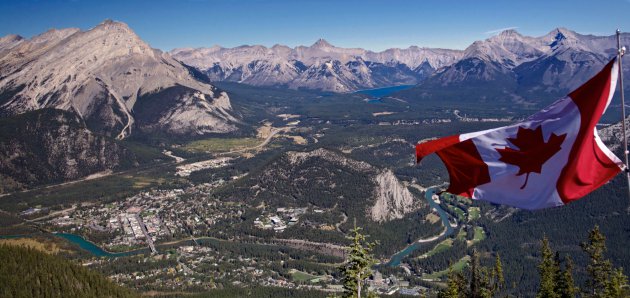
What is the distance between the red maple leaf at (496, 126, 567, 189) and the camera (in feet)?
60.1

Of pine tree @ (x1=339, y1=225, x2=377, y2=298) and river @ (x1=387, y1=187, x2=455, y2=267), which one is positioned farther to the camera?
river @ (x1=387, y1=187, x2=455, y2=267)

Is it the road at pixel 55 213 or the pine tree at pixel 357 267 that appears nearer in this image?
the pine tree at pixel 357 267

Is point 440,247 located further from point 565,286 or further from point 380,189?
point 565,286

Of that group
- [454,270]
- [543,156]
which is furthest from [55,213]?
[543,156]

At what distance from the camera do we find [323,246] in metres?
113

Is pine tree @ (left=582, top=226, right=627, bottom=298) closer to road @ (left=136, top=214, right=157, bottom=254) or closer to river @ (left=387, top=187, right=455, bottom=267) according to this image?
river @ (left=387, top=187, right=455, bottom=267)

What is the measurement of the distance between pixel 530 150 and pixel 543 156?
0.51m

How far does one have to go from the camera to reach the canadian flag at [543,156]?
17.1 m

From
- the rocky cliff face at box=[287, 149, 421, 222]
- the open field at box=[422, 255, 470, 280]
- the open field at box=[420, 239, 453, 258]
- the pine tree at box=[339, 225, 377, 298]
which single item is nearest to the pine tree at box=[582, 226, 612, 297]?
the pine tree at box=[339, 225, 377, 298]

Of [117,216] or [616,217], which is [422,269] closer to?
[616,217]

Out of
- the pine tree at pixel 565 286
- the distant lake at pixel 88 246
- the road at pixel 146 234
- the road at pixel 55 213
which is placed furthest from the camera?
the road at pixel 55 213

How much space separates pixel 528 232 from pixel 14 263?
101 meters

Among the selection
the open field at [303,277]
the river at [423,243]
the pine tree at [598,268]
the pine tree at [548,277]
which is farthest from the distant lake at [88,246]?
the pine tree at [598,268]

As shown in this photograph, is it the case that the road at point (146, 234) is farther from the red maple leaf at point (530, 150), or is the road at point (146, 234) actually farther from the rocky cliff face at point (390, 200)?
the red maple leaf at point (530, 150)
